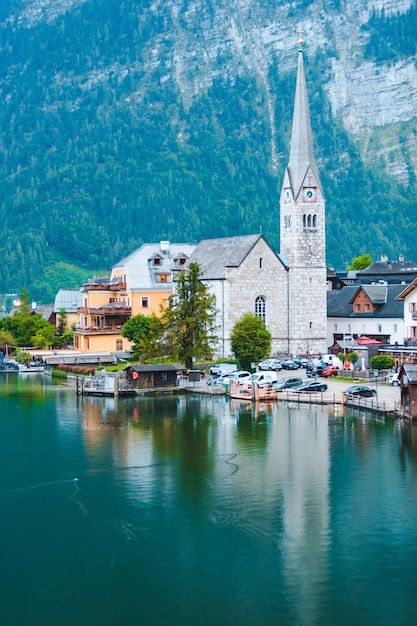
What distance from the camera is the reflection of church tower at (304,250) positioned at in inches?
3297

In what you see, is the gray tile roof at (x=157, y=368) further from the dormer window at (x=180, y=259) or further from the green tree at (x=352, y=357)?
the dormer window at (x=180, y=259)

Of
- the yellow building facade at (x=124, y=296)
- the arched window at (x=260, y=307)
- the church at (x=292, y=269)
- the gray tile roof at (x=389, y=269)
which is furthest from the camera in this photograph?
the gray tile roof at (x=389, y=269)

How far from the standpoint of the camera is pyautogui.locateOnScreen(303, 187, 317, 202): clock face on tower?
275 ft

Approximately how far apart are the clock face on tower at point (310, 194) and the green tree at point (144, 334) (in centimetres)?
1514

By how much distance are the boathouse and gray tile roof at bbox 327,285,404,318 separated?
71.7ft

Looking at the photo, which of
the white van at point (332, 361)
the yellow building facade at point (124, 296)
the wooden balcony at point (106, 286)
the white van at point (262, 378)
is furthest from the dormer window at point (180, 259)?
the white van at point (262, 378)

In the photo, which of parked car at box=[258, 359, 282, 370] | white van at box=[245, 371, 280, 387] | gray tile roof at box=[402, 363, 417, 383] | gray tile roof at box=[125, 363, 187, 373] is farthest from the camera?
parked car at box=[258, 359, 282, 370]

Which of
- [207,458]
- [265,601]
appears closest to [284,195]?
[207,458]

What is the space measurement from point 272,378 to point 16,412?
17.0 metres

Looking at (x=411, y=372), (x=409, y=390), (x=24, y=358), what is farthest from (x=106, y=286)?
(x=411, y=372)

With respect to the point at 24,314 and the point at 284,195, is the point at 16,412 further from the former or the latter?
the point at 24,314

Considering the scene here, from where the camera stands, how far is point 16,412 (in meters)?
61.5

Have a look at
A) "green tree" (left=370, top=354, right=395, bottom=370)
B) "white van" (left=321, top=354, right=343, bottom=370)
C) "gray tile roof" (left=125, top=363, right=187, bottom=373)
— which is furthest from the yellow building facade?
"green tree" (left=370, top=354, right=395, bottom=370)

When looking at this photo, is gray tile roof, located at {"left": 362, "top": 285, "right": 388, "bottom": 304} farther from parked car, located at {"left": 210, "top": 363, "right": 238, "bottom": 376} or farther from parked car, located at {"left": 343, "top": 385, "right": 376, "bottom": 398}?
parked car, located at {"left": 343, "top": 385, "right": 376, "bottom": 398}
